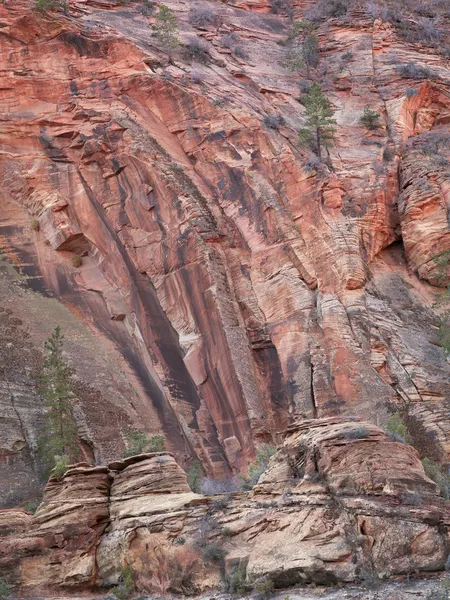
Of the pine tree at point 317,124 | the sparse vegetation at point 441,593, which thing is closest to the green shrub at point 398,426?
the sparse vegetation at point 441,593

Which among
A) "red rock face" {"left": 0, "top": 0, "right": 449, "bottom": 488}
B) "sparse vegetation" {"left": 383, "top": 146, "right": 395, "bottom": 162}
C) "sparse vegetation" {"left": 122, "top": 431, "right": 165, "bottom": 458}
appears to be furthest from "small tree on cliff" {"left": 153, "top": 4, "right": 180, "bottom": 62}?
"sparse vegetation" {"left": 122, "top": 431, "right": 165, "bottom": 458}

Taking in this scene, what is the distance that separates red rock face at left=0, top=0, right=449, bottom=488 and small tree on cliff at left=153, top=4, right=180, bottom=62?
796 millimetres

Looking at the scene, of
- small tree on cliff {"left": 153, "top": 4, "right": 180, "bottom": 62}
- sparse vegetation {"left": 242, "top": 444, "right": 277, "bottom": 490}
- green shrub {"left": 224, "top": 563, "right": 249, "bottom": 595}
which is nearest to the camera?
green shrub {"left": 224, "top": 563, "right": 249, "bottom": 595}

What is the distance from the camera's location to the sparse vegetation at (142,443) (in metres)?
30.2

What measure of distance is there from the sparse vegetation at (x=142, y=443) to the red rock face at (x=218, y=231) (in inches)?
40.0

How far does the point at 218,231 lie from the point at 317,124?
7987 mm

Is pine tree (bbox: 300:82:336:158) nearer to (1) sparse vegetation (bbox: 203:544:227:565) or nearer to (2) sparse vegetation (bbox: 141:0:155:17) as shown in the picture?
(2) sparse vegetation (bbox: 141:0:155:17)

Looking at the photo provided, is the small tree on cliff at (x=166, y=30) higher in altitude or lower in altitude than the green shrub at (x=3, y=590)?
higher

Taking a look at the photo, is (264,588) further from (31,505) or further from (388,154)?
(388,154)

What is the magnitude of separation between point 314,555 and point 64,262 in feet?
72.8

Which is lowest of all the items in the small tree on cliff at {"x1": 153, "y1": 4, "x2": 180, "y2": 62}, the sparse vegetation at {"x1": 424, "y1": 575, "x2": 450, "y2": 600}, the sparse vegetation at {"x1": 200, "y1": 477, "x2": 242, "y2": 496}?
the sparse vegetation at {"x1": 424, "y1": 575, "x2": 450, "y2": 600}

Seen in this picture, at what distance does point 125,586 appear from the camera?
73.0ft

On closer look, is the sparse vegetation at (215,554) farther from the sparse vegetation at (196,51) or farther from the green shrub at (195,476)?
the sparse vegetation at (196,51)

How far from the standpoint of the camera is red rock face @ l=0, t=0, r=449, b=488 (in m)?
31.2
